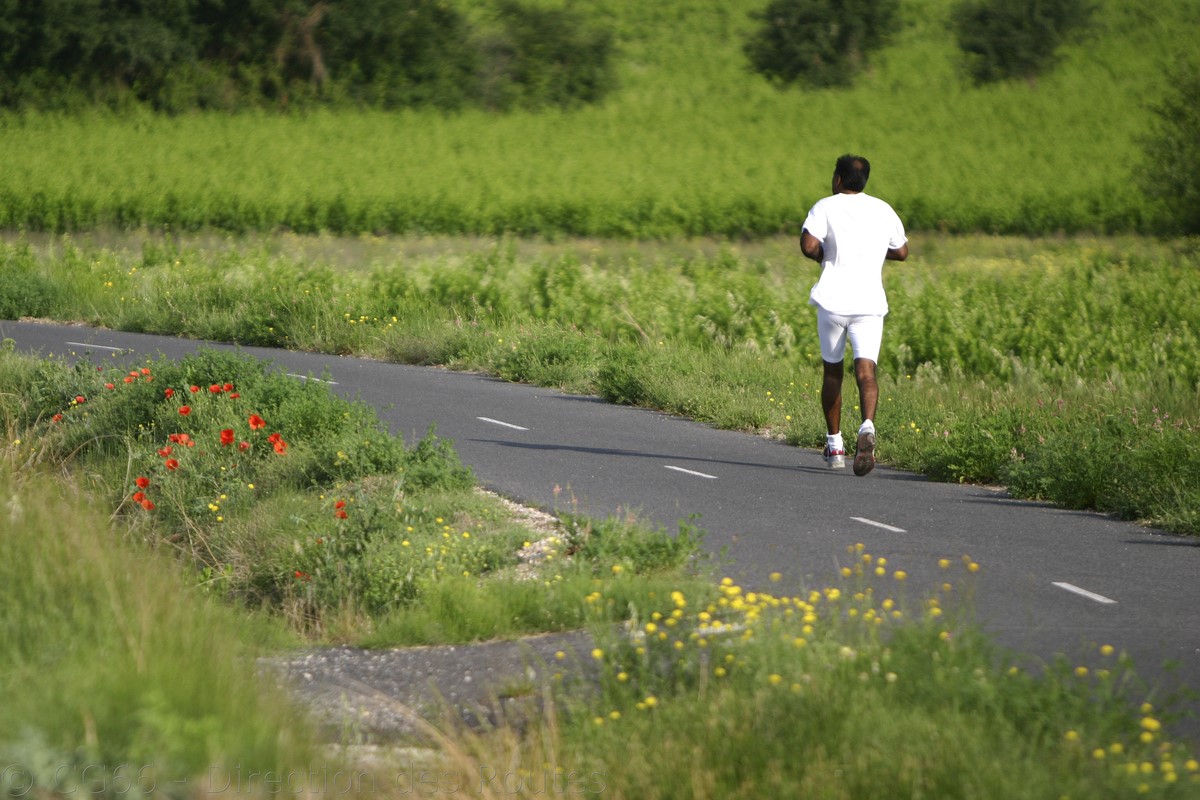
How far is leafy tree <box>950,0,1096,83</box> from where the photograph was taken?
68.4 meters

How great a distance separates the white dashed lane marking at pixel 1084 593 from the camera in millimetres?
7458

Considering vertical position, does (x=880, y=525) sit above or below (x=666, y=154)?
below

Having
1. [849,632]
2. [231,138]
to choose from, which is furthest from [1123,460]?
[231,138]

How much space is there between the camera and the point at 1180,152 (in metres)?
37.9

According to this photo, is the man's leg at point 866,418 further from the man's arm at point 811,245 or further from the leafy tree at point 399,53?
the leafy tree at point 399,53

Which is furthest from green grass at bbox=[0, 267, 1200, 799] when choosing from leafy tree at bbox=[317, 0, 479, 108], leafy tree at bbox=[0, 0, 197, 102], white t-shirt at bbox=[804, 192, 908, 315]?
leafy tree at bbox=[317, 0, 479, 108]

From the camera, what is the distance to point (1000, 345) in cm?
1895

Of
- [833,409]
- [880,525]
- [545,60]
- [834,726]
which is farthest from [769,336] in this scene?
[545,60]

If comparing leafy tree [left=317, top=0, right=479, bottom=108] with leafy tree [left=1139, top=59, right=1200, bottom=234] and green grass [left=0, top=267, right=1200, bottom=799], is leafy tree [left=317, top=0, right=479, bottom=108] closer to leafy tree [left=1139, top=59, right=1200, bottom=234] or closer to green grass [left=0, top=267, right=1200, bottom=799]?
leafy tree [left=1139, top=59, right=1200, bottom=234]

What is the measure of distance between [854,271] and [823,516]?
2.05 meters

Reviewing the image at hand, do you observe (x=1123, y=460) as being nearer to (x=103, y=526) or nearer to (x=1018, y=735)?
(x=1018, y=735)

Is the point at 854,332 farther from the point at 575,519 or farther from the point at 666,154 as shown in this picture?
the point at 666,154

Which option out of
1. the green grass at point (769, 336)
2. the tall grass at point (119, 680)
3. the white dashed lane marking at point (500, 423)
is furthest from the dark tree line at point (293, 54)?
the tall grass at point (119, 680)

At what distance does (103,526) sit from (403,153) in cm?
4576
